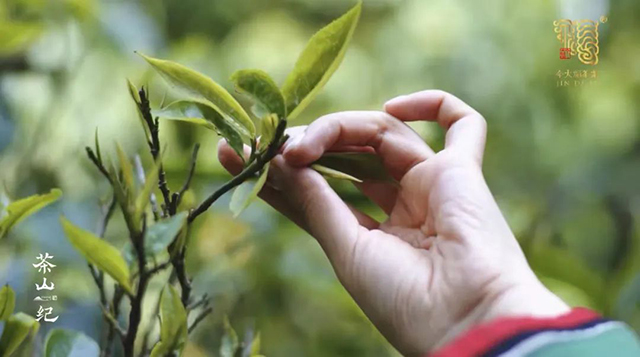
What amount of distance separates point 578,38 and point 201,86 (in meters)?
0.82

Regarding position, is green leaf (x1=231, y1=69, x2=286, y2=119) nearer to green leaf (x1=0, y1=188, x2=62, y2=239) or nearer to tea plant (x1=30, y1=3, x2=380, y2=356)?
tea plant (x1=30, y1=3, x2=380, y2=356)

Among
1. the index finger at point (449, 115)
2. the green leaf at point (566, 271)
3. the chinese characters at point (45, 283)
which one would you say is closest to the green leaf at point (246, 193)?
the index finger at point (449, 115)

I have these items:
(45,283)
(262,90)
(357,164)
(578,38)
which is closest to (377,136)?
(357,164)

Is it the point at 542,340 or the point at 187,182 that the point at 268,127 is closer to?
the point at 187,182

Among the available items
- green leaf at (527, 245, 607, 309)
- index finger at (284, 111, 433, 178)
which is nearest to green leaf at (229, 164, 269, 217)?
index finger at (284, 111, 433, 178)

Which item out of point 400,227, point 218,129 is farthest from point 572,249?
point 218,129

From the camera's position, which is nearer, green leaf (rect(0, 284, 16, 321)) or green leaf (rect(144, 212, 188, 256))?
green leaf (rect(144, 212, 188, 256))

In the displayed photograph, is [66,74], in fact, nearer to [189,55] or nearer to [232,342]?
[189,55]

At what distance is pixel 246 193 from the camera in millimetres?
425

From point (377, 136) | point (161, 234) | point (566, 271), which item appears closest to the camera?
point (161, 234)

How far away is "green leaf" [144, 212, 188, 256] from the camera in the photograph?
1.15 feet

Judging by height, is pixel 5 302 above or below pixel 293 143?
below

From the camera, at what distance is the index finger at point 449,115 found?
58 centimetres

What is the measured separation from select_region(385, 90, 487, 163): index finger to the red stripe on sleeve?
183mm
